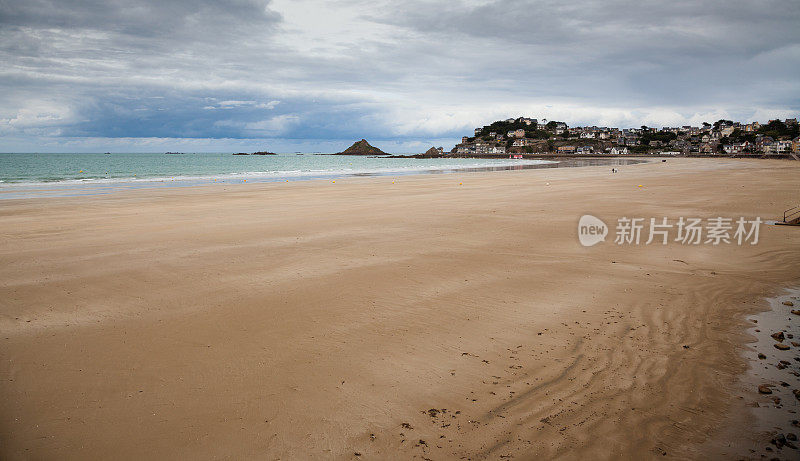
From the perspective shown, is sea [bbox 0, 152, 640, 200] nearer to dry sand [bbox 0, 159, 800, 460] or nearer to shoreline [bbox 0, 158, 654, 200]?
shoreline [bbox 0, 158, 654, 200]

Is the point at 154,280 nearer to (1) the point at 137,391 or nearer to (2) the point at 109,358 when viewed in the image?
(2) the point at 109,358

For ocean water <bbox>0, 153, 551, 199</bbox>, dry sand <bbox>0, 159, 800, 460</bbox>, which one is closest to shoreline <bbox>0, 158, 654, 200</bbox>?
ocean water <bbox>0, 153, 551, 199</bbox>

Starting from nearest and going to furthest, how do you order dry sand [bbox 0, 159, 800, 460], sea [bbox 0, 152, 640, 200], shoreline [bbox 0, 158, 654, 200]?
dry sand [bbox 0, 159, 800, 460]
shoreline [bbox 0, 158, 654, 200]
sea [bbox 0, 152, 640, 200]

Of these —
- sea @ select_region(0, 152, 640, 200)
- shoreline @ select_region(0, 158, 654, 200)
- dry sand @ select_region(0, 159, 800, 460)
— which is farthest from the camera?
sea @ select_region(0, 152, 640, 200)

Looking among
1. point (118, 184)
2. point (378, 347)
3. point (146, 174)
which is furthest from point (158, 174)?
point (378, 347)

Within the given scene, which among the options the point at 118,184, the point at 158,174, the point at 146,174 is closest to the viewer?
the point at 118,184

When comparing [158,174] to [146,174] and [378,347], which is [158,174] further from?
[378,347]

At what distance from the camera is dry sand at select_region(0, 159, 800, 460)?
3.56m

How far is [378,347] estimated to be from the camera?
5.11 metres

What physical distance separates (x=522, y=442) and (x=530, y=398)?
2.13ft

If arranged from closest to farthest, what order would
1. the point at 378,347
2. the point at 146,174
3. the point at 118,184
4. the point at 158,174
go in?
the point at 378,347 → the point at 118,184 → the point at 146,174 → the point at 158,174

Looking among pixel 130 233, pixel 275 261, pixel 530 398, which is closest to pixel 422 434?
pixel 530 398

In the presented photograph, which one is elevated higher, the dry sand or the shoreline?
the shoreline

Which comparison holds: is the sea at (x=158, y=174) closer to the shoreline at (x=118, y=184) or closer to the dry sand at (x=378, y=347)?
the shoreline at (x=118, y=184)
